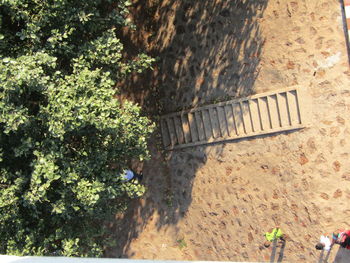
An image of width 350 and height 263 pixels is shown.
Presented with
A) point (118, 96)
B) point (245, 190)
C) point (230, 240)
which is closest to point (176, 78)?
point (118, 96)

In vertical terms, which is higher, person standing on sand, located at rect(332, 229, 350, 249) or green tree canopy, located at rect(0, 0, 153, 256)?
green tree canopy, located at rect(0, 0, 153, 256)

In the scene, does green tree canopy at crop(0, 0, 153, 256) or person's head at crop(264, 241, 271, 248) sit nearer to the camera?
green tree canopy at crop(0, 0, 153, 256)

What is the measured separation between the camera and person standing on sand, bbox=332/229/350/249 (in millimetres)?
7907

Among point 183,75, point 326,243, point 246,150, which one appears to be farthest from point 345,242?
point 183,75

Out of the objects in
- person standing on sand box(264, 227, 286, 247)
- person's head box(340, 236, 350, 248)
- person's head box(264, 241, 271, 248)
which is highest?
person standing on sand box(264, 227, 286, 247)

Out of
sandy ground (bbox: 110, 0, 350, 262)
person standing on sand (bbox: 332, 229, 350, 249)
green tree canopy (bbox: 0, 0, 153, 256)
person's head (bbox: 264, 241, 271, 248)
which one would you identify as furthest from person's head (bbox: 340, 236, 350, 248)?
green tree canopy (bbox: 0, 0, 153, 256)

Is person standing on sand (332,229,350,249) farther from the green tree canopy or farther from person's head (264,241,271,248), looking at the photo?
the green tree canopy

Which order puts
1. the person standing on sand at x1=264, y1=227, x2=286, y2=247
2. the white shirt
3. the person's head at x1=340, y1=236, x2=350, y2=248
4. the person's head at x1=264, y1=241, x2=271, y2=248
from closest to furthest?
the person's head at x1=340, y1=236, x2=350, y2=248, the white shirt, the person standing on sand at x1=264, y1=227, x2=286, y2=247, the person's head at x1=264, y1=241, x2=271, y2=248

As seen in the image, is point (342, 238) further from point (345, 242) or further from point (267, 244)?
point (267, 244)

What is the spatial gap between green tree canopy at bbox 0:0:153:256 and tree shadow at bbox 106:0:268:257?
2648 millimetres

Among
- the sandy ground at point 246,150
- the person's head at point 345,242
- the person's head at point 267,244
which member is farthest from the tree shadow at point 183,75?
the person's head at point 345,242

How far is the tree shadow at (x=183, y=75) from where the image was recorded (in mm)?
8789

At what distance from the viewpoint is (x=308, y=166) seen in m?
8.28

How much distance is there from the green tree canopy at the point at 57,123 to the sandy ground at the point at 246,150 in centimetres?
267
